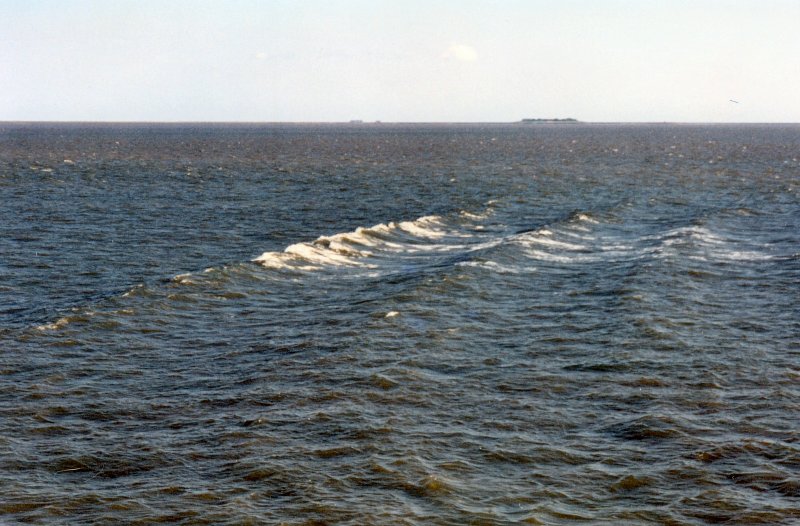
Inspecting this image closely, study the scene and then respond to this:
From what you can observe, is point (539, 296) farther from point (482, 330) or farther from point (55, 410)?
point (55, 410)

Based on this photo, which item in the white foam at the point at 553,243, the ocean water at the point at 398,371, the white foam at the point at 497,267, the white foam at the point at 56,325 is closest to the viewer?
the ocean water at the point at 398,371

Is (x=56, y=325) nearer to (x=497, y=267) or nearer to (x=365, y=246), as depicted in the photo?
(x=497, y=267)

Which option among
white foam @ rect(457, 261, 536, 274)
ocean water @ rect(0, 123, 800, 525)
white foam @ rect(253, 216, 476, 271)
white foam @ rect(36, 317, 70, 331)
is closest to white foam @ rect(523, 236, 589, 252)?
ocean water @ rect(0, 123, 800, 525)

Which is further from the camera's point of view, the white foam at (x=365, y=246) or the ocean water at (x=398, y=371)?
the white foam at (x=365, y=246)

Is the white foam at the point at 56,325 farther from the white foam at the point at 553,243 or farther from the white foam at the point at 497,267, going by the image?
the white foam at the point at 553,243

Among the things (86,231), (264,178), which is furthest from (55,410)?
(264,178)

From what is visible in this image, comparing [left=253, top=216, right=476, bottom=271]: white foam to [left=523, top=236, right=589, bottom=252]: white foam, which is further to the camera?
[left=523, top=236, right=589, bottom=252]: white foam

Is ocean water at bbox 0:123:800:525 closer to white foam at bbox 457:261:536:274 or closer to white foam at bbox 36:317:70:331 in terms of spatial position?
white foam at bbox 36:317:70:331

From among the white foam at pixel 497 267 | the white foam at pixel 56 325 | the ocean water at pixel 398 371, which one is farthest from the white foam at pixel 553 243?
the white foam at pixel 56 325
